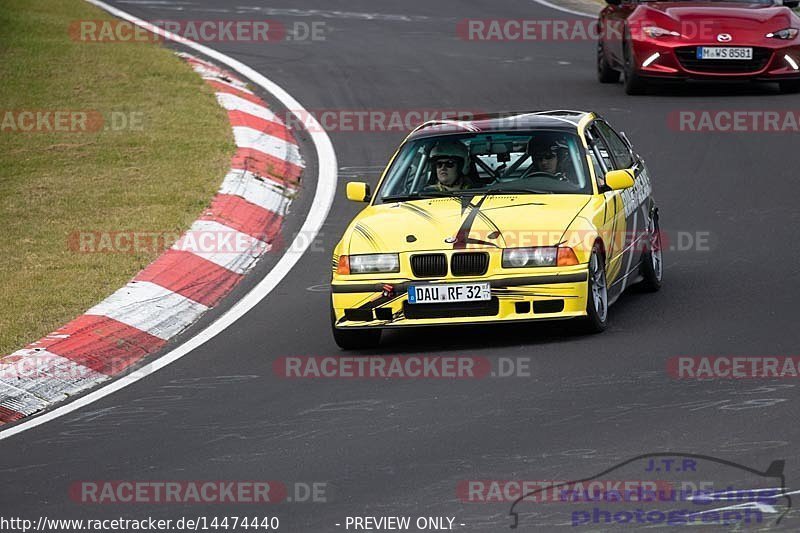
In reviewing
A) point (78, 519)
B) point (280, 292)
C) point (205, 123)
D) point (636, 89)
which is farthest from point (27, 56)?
point (78, 519)

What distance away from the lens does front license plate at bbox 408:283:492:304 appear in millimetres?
9539

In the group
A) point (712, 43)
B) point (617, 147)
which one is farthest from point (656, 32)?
point (617, 147)

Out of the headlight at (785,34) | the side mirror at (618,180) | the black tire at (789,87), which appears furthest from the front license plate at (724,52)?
the side mirror at (618,180)

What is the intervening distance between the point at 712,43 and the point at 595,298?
915cm

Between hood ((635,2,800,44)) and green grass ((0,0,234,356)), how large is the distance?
5.28m

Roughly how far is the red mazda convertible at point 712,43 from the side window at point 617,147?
6807 mm

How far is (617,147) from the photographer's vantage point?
11633 mm

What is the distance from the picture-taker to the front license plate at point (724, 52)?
18172mm

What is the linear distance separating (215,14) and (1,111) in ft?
28.8

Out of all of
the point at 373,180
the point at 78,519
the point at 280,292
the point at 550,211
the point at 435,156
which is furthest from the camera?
the point at 373,180

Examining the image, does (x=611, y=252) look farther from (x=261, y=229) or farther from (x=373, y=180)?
(x=373, y=180)

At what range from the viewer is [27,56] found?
765 inches

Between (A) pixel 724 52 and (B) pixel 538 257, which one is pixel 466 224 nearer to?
(B) pixel 538 257

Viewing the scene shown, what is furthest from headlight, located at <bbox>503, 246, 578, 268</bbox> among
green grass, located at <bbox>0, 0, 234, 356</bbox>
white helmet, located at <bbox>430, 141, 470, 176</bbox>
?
green grass, located at <bbox>0, 0, 234, 356</bbox>
